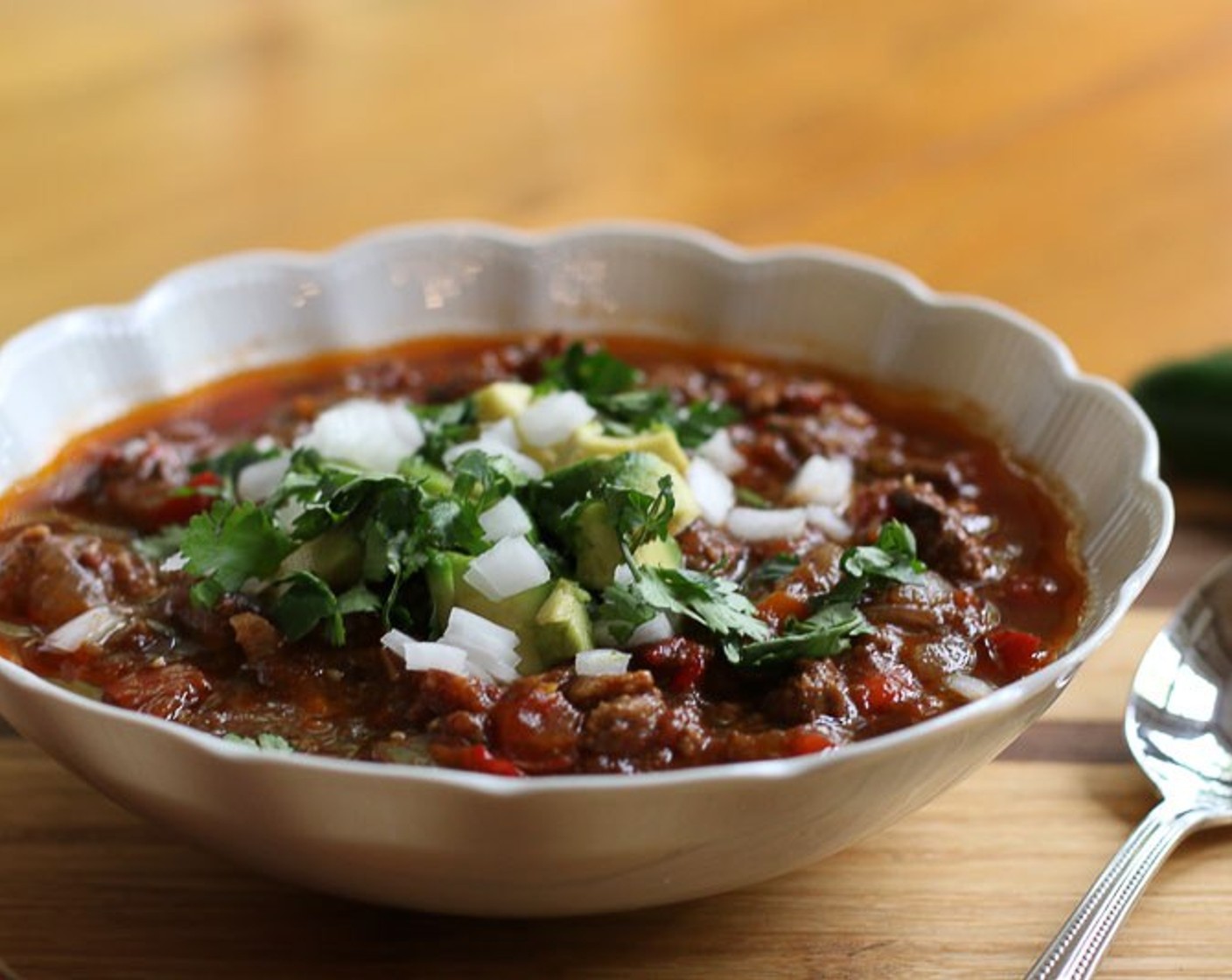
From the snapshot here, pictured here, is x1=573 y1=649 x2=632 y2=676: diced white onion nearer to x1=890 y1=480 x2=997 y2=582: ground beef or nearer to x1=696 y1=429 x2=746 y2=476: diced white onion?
x1=890 y1=480 x2=997 y2=582: ground beef

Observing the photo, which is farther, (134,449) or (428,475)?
(134,449)

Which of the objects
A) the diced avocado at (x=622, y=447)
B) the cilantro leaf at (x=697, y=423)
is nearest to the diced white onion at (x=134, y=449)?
the diced avocado at (x=622, y=447)

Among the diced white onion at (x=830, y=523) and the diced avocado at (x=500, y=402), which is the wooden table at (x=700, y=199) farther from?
the diced avocado at (x=500, y=402)

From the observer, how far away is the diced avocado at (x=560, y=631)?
3.72 m

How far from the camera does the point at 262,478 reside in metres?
4.52

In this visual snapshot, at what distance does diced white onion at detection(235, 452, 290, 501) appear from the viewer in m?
4.48

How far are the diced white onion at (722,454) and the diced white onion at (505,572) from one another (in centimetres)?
96

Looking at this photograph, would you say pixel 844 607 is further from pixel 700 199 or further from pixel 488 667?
pixel 700 199

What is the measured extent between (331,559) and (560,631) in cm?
58

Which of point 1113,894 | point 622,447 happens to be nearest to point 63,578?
point 622,447

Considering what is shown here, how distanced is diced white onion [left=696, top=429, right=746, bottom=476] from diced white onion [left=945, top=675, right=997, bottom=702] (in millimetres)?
1021

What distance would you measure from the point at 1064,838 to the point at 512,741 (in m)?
1.32

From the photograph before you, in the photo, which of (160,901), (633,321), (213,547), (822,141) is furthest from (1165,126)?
(160,901)

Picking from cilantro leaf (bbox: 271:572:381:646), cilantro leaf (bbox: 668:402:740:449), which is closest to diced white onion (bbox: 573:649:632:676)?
cilantro leaf (bbox: 271:572:381:646)
